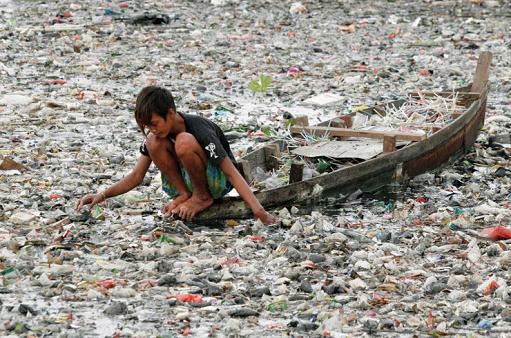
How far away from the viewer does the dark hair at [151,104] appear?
20.6 ft

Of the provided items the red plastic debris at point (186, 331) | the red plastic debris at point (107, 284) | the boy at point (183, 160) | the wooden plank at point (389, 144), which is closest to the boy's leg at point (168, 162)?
the boy at point (183, 160)

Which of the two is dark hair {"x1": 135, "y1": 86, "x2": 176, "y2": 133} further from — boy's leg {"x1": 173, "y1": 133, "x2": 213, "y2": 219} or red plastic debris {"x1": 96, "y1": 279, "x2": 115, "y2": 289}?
red plastic debris {"x1": 96, "y1": 279, "x2": 115, "y2": 289}

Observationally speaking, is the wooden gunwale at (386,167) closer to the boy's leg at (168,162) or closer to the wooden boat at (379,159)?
the wooden boat at (379,159)

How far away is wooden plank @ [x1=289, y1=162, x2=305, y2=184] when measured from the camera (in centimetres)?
725

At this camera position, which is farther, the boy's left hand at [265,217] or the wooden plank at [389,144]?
the wooden plank at [389,144]

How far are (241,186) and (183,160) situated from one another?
0.40 metres

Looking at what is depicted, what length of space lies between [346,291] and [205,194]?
4.68 ft

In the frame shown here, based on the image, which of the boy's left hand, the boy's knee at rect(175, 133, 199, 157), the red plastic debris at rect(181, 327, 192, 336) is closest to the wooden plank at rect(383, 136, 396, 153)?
the boy's left hand

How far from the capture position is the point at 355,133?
8.42 m

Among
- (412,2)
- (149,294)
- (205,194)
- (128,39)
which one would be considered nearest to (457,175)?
(205,194)

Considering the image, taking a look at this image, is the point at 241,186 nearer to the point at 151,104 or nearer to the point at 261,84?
the point at 151,104

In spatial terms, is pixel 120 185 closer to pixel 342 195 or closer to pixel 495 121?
pixel 342 195

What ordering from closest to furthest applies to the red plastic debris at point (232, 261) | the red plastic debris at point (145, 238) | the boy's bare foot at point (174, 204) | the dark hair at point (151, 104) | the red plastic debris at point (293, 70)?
1. the red plastic debris at point (232, 261)
2. the dark hair at point (151, 104)
3. the red plastic debris at point (145, 238)
4. the boy's bare foot at point (174, 204)
5. the red plastic debris at point (293, 70)

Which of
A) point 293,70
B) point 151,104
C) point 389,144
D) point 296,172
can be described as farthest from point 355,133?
point 293,70
